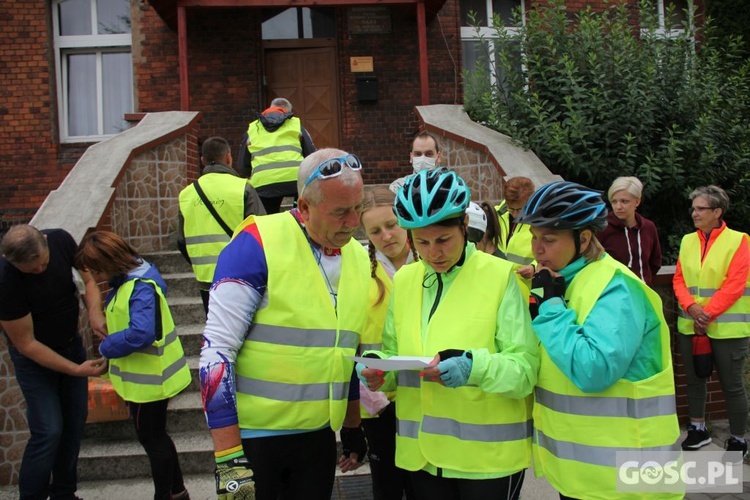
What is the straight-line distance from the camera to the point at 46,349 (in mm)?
4027

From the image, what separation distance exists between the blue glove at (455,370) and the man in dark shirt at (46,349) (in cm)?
280

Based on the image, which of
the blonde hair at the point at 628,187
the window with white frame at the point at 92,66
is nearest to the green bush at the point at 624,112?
the blonde hair at the point at 628,187

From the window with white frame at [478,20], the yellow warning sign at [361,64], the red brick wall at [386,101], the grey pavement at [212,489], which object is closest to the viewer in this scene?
the grey pavement at [212,489]

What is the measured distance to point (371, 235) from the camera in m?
3.21

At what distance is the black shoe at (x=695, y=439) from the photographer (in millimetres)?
5316

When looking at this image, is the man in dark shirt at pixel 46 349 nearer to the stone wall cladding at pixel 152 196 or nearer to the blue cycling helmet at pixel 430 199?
the blue cycling helmet at pixel 430 199

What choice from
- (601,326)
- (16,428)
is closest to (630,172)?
(601,326)

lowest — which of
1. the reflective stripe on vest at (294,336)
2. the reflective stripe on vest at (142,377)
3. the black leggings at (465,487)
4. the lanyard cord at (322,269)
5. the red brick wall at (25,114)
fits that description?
the black leggings at (465,487)

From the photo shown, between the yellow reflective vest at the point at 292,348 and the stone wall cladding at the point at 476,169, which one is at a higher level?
the stone wall cladding at the point at 476,169

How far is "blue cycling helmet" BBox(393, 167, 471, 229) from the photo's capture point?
2367 mm

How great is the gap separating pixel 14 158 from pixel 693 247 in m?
10.7

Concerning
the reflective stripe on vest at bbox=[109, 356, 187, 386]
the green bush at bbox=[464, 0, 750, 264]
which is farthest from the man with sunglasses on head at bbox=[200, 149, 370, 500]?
the green bush at bbox=[464, 0, 750, 264]

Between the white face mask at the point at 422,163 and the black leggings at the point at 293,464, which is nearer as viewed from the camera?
the black leggings at the point at 293,464

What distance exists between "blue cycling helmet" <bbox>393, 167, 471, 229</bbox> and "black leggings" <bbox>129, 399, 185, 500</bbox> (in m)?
2.40
